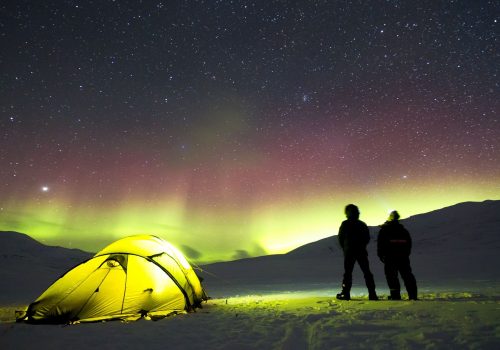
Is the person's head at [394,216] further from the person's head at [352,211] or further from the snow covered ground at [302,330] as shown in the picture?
the snow covered ground at [302,330]

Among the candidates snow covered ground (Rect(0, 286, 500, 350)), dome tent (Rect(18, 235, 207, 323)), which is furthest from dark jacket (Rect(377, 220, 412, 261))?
dome tent (Rect(18, 235, 207, 323))

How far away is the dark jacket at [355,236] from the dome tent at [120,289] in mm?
4079

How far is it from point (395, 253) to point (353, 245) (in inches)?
40.3

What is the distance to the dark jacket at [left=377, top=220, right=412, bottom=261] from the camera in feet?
28.0

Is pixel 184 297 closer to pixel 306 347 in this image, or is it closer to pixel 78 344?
pixel 78 344

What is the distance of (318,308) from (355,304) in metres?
0.83

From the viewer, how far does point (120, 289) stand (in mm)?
7891

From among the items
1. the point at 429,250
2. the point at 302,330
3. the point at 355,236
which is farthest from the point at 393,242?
the point at 429,250

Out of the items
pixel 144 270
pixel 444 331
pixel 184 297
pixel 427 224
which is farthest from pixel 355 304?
pixel 427 224

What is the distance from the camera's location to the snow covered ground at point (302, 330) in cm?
451

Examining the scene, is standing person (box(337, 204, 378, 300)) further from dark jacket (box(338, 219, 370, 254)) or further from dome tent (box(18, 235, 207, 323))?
dome tent (box(18, 235, 207, 323))

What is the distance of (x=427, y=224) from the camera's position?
182 feet

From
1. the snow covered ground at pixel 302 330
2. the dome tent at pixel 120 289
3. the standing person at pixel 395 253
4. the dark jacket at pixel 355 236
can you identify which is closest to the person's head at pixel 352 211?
the dark jacket at pixel 355 236

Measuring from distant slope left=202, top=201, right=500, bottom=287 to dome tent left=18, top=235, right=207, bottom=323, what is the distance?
1823 centimetres
